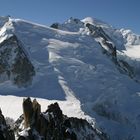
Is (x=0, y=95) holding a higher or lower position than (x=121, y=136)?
higher

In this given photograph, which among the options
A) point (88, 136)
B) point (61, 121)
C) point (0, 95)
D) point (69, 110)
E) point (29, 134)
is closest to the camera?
point (29, 134)

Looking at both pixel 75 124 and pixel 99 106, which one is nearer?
pixel 75 124

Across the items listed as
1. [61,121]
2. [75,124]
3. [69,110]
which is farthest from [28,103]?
[69,110]

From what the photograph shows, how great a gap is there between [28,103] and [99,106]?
386ft

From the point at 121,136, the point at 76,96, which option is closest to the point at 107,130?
the point at 121,136

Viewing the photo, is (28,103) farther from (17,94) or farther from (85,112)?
(17,94)

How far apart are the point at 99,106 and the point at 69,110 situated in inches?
983

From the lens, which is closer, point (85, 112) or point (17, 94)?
point (85, 112)

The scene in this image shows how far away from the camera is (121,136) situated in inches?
7377

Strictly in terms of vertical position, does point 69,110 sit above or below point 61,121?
above

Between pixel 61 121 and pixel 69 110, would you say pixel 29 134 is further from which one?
pixel 69 110

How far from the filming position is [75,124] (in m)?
132

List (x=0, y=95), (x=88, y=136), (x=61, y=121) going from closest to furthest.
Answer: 1. (x=61, y=121)
2. (x=88, y=136)
3. (x=0, y=95)

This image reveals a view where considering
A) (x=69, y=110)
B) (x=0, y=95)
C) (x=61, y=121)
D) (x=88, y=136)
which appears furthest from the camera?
(x=0, y=95)
